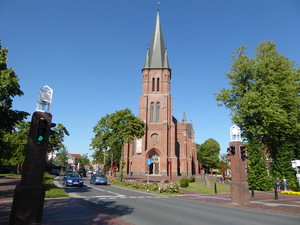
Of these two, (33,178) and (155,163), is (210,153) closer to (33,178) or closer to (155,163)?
(155,163)

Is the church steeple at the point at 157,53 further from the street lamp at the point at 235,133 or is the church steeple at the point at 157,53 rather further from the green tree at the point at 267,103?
the street lamp at the point at 235,133

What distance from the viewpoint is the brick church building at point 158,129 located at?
155 feet

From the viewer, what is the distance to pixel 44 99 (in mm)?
8086

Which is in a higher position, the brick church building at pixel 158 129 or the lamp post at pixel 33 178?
the brick church building at pixel 158 129

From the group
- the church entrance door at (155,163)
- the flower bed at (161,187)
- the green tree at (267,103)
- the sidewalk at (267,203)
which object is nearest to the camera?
the sidewalk at (267,203)

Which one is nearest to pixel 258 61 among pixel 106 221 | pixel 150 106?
pixel 106 221

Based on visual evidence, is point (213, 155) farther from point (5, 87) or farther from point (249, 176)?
point (5, 87)

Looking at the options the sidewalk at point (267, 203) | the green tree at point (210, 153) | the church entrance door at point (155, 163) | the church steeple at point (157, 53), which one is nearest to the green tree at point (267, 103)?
the sidewalk at point (267, 203)

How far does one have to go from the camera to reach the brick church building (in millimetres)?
47219

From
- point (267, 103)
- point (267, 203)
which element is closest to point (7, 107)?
point (267, 203)

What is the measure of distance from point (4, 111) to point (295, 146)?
2945 cm

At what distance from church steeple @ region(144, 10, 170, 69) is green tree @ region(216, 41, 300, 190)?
29751 mm

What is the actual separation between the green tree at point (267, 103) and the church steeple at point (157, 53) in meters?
29.8

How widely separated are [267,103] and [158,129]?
29.7 metres
